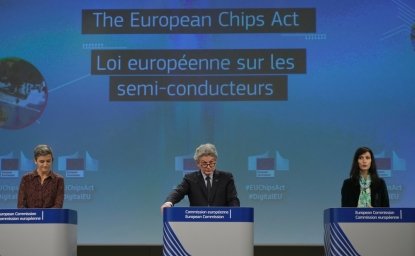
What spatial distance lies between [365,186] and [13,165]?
359 cm

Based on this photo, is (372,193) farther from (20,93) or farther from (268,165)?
(20,93)

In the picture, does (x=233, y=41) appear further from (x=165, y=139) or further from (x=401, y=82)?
(x=401, y=82)

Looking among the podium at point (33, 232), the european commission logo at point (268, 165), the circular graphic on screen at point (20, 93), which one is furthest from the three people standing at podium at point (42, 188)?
the european commission logo at point (268, 165)

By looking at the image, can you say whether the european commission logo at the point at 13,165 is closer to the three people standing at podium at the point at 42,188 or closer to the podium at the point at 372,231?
the three people standing at podium at the point at 42,188

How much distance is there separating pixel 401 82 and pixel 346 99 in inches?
22.4

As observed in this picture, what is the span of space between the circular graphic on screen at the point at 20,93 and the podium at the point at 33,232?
2.38m

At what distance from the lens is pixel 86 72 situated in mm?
7152

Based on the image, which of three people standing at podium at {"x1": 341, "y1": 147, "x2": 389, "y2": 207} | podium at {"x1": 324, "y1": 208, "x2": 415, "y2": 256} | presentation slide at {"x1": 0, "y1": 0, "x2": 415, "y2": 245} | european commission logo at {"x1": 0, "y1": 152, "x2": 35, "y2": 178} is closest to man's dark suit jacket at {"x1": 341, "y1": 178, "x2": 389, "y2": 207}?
three people standing at podium at {"x1": 341, "y1": 147, "x2": 389, "y2": 207}

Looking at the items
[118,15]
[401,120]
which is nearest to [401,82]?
[401,120]

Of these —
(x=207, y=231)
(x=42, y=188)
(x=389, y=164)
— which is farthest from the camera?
(x=389, y=164)

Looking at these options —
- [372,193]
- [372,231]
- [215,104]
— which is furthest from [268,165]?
[372,231]

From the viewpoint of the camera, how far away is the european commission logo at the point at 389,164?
22.8 ft

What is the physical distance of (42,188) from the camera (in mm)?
5285

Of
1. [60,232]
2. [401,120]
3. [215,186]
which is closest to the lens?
[60,232]
